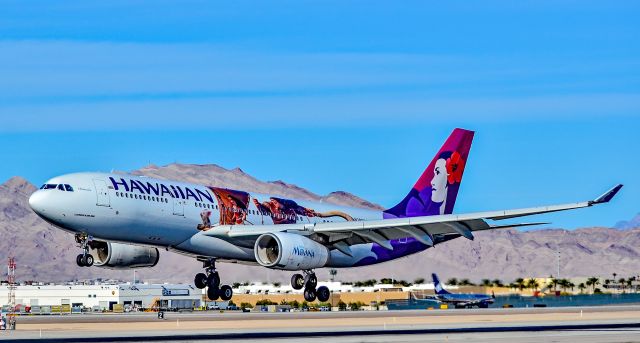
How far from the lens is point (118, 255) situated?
74438mm

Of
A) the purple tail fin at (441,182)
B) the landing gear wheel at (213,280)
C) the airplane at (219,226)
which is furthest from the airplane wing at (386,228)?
the purple tail fin at (441,182)

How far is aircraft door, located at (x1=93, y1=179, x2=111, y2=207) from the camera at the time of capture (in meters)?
65.7

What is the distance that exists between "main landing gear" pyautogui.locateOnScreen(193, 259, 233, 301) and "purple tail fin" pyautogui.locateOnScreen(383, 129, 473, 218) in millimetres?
17112

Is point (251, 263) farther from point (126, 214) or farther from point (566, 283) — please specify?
point (566, 283)

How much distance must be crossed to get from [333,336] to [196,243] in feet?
37.2

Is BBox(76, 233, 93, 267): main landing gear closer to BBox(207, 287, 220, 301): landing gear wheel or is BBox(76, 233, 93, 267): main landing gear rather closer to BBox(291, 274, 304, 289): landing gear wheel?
BBox(207, 287, 220, 301): landing gear wheel

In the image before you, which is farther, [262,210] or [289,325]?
[289,325]

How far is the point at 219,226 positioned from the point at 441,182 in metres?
24.2

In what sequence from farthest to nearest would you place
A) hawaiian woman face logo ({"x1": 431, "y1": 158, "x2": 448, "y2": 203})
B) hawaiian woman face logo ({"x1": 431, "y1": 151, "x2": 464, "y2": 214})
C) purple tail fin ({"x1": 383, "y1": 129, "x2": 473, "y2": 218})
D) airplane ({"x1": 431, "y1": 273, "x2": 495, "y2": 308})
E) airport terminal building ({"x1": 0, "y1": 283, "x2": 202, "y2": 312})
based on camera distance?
airport terminal building ({"x1": 0, "y1": 283, "x2": 202, "y2": 312}) → airplane ({"x1": 431, "y1": 273, "x2": 495, "y2": 308}) → hawaiian woman face logo ({"x1": 431, "y1": 151, "x2": 464, "y2": 214}) → hawaiian woman face logo ({"x1": 431, "y1": 158, "x2": 448, "y2": 203}) → purple tail fin ({"x1": 383, "y1": 129, "x2": 473, "y2": 218})

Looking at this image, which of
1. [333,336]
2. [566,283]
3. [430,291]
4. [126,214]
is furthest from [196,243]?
[566,283]

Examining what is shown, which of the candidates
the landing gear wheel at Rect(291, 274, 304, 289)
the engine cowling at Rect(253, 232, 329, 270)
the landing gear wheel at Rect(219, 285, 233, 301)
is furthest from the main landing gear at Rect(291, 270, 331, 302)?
the landing gear wheel at Rect(219, 285, 233, 301)

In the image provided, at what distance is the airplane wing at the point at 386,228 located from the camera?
71.8 m

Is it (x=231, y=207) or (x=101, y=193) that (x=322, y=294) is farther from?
(x=101, y=193)

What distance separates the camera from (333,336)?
65188mm
